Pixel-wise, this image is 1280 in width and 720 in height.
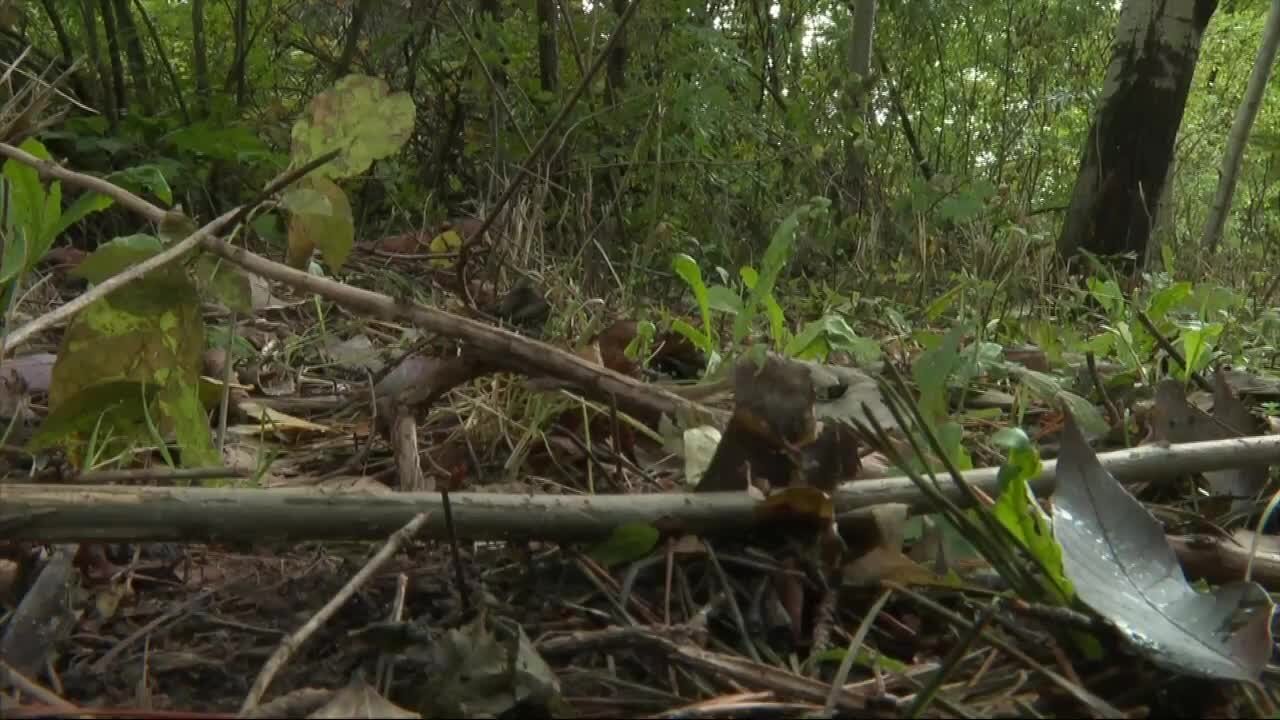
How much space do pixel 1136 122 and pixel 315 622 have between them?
522cm

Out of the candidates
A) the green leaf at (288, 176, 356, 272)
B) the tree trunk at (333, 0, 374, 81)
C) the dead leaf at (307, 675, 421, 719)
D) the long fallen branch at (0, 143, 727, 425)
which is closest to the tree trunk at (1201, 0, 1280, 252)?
the tree trunk at (333, 0, 374, 81)

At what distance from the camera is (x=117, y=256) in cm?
133

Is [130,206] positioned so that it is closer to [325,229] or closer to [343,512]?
[325,229]

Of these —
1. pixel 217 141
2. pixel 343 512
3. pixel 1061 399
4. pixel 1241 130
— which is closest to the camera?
pixel 343 512

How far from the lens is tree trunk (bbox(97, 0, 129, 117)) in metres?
3.95

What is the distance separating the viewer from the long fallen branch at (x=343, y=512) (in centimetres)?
93

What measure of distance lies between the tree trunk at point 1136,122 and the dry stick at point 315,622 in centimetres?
475

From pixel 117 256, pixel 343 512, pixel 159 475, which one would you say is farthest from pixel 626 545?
pixel 117 256

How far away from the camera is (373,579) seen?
109 centimetres

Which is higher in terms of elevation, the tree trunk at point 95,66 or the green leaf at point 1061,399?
the tree trunk at point 95,66

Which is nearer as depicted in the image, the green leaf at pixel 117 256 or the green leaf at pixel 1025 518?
the green leaf at pixel 1025 518

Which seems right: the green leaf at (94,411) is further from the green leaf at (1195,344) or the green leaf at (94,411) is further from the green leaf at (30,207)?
the green leaf at (1195,344)

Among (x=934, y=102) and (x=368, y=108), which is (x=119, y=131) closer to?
(x=368, y=108)

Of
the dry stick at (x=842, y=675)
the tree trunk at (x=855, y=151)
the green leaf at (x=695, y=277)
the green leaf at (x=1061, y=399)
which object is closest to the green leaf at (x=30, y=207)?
the green leaf at (x=695, y=277)
